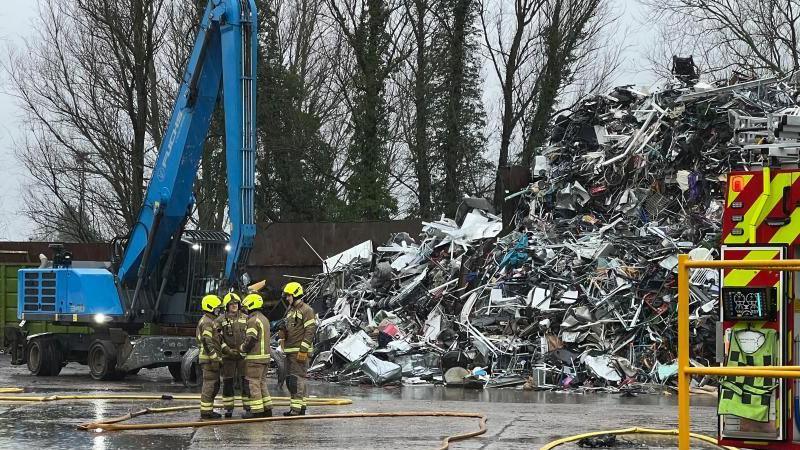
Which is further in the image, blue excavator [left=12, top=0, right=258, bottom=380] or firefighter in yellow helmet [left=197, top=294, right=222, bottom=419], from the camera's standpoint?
blue excavator [left=12, top=0, right=258, bottom=380]

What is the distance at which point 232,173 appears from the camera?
57.4 feet

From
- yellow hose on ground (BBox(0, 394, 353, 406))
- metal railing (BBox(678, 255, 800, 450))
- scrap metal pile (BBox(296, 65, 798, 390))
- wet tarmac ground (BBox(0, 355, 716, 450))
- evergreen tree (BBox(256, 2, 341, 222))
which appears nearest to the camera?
metal railing (BBox(678, 255, 800, 450))

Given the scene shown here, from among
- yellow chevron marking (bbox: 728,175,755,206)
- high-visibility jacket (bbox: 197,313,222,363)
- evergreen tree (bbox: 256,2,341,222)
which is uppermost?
evergreen tree (bbox: 256,2,341,222)

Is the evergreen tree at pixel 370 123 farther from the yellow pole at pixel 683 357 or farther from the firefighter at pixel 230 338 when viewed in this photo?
the yellow pole at pixel 683 357

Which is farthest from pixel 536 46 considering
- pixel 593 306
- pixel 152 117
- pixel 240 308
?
pixel 240 308

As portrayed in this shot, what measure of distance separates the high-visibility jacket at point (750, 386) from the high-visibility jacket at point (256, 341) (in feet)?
23.3

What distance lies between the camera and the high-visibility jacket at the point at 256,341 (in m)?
12.9

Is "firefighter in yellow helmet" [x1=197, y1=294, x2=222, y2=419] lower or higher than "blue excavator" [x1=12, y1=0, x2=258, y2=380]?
lower

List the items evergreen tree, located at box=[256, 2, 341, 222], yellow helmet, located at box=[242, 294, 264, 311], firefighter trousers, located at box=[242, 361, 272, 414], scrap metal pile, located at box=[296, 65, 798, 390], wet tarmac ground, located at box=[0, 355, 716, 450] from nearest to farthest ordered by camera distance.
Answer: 1. wet tarmac ground, located at box=[0, 355, 716, 450]
2. firefighter trousers, located at box=[242, 361, 272, 414]
3. yellow helmet, located at box=[242, 294, 264, 311]
4. scrap metal pile, located at box=[296, 65, 798, 390]
5. evergreen tree, located at box=[256, 2, 341, 222]

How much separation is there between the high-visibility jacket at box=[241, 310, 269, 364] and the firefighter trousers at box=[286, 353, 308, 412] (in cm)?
45

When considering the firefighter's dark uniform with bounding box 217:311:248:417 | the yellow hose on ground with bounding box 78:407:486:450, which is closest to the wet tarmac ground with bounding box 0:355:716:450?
the yellow hose on ground with bounding box 78:407:486:450

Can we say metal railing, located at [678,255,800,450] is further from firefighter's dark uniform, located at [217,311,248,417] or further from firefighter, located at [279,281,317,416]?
firefighter, located at [279,281,317,416]

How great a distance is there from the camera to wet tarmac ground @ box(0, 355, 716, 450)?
36.4 ft

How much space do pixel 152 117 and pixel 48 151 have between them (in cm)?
617
